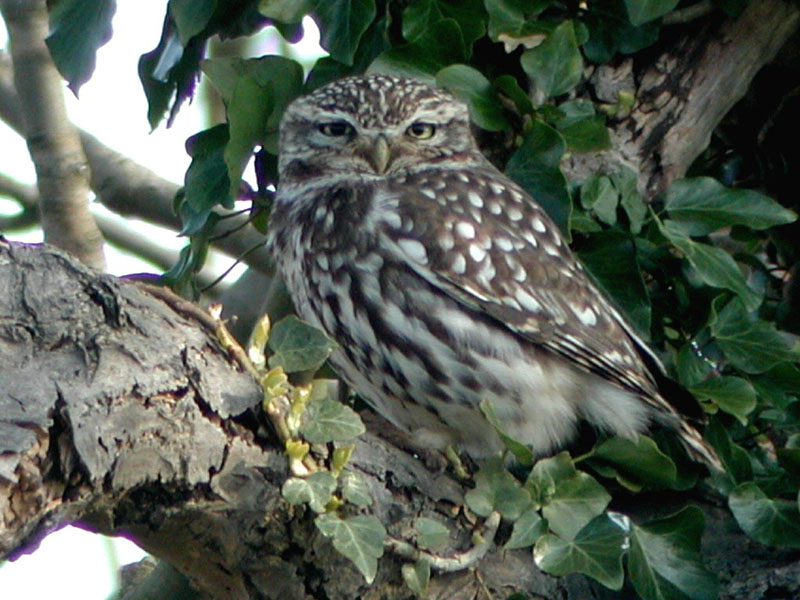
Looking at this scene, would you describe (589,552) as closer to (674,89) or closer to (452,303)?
(452,303)

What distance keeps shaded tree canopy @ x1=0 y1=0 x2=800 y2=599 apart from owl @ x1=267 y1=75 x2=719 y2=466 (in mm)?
74

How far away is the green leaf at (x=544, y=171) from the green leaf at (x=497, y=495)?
0.76 metres

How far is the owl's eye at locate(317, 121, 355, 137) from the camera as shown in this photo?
3.14 meters

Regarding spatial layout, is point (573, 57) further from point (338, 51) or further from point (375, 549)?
point (375, 549)

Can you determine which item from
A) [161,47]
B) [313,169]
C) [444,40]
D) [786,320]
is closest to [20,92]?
[161,47]

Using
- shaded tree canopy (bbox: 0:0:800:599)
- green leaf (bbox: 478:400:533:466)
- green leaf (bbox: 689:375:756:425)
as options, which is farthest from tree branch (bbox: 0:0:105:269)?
green leaf (bbox: 689:375:756:425)

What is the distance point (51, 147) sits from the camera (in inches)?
126

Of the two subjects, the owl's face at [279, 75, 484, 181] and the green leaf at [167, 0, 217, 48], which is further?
the owl's face at [279, 75, 484, 181]

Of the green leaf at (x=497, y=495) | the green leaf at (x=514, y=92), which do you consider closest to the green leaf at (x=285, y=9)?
the green leaf at (x=514, y=92)

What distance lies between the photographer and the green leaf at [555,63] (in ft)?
9.16

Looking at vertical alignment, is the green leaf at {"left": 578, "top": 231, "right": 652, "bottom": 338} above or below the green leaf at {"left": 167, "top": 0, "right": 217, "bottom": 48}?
below

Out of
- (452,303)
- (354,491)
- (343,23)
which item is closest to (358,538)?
(354,491)

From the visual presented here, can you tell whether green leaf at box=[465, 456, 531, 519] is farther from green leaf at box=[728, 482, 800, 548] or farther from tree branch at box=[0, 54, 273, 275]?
tree branch at box=[0, 54, 273, 275]

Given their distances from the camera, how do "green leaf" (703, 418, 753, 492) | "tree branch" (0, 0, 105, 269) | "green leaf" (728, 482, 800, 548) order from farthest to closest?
"tree branch" (0, 0, 105, 269) → "green leaf" (703, 418, 753, 492) → "green leaf" (728, 482, 800, 548)
